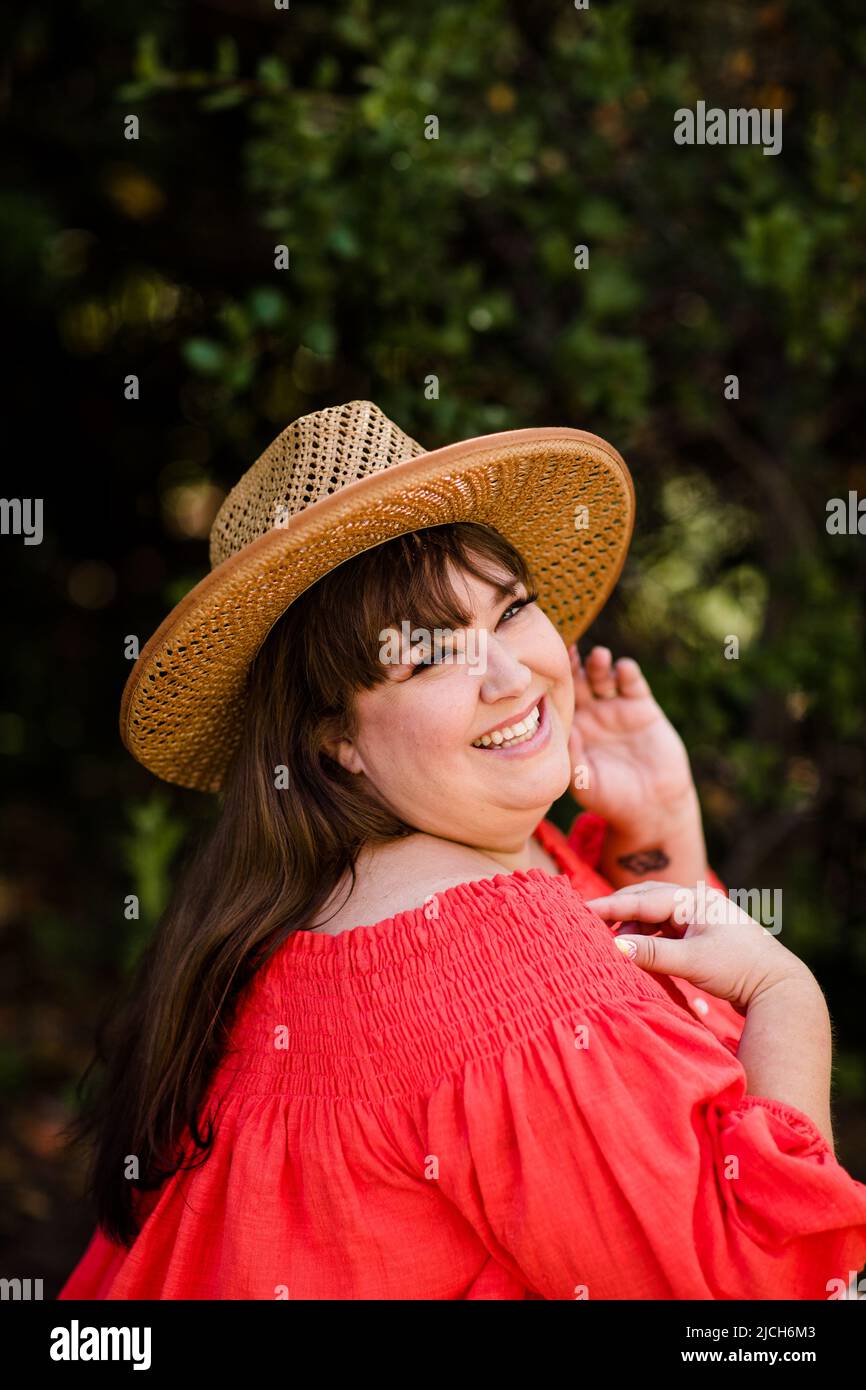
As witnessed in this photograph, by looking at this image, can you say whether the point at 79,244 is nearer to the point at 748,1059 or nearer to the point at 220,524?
the point at 220,524

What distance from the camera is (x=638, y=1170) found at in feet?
5.08

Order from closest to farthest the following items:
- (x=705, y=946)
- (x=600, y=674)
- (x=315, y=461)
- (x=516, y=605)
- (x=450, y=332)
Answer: (x=705, y=946)
(x=315, y=461)
(x=516, y=605)
(x=600, y=674)
(x=450, y=332)

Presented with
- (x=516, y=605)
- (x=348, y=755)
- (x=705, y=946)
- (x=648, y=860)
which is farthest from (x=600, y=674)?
(x=705, y=946)

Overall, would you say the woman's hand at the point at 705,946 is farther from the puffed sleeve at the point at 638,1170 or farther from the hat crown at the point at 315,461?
the hat crown at the point at 315,461

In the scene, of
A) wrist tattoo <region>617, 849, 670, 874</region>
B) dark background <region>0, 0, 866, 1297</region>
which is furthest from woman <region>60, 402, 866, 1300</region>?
dark background <region>0, 0, 866, 1297</region>

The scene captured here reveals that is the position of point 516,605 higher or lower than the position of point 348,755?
higher

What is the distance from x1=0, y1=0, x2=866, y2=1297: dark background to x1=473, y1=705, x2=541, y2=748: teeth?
3.49ft

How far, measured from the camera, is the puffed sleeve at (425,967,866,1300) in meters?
1.56

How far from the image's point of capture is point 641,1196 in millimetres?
1540

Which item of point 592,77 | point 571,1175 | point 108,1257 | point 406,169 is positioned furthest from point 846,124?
point 108,1257

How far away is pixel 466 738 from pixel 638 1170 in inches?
26.2

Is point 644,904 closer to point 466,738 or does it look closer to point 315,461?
point 466,738

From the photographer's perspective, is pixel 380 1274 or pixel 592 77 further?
pixel 592 77
